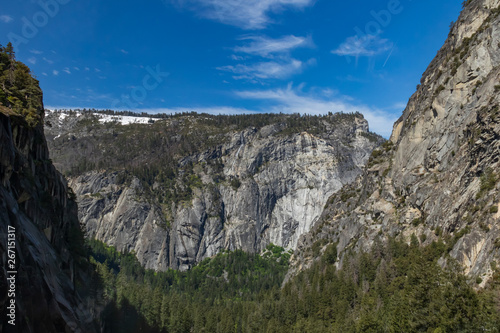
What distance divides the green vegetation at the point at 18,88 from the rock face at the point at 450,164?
173 feet

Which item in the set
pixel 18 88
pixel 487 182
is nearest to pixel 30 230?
pixel 18 88

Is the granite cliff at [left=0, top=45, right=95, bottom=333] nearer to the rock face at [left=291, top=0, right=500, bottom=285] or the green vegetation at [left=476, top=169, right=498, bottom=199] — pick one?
the rock face at [left=291, top=0, right=500, bottom=285]

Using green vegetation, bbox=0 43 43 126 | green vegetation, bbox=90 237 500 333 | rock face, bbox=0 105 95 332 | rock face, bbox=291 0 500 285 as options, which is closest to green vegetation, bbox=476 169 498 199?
rock face, bbox=291 0 500 285

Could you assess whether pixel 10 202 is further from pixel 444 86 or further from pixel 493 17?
pixel 493 17

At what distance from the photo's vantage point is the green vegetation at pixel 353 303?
30391 millimetres

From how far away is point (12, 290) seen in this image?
2448 centimetres

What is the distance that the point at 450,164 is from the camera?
60.8 metres

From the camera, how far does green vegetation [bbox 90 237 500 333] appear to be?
30.4 m

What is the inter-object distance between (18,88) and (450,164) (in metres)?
63.7

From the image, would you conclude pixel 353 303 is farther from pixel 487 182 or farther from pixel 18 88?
pixel 18 88

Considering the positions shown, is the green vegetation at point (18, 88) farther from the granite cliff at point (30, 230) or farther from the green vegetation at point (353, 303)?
the green vegetation at point (353, 303)

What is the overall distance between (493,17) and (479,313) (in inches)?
2265

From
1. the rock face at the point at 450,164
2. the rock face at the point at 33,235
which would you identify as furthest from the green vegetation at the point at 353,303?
the rock face at the point at 33,235

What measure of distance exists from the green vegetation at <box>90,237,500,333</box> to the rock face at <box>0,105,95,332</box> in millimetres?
30451
